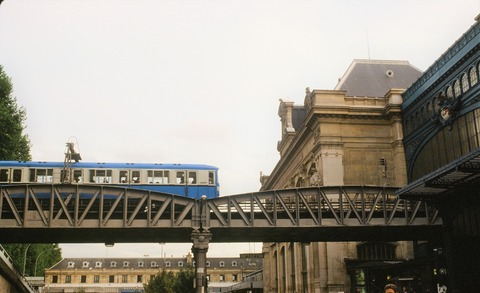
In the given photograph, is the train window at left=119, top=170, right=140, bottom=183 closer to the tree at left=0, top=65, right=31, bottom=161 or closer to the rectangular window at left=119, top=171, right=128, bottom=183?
the rectangular window at left=119, top=171, right=128, bottom=183

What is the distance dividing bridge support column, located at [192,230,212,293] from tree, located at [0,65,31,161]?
26.8 m

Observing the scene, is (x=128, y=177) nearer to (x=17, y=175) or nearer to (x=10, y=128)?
(x=17, y=175)

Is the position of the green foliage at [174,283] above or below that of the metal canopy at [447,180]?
below

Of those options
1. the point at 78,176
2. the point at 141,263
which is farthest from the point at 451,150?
the point at 141,263

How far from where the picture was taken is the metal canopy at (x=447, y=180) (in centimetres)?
2395

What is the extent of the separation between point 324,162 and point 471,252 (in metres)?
15.2

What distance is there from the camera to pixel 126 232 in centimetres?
3356

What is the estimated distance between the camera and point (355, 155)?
46594mm

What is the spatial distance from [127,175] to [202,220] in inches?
401

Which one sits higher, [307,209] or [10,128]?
[10,128]


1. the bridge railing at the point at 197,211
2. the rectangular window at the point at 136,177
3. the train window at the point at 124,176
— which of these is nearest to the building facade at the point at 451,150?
the bridge railing at the point at 197,211

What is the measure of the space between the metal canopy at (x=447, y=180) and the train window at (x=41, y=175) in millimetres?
23765

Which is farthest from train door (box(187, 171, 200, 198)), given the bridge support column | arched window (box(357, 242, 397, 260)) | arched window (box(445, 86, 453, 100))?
arched window (box(445, 86, 453, 100))

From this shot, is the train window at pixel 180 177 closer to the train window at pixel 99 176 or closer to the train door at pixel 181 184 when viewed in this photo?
the train door at pixel 181 184
